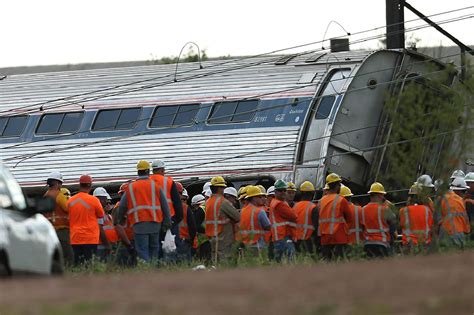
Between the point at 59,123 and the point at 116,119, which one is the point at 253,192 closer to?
the point at 116,119

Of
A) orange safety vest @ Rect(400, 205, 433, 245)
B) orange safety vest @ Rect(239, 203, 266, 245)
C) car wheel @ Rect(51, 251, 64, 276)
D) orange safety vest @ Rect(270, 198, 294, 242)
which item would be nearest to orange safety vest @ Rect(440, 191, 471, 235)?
orange safety vest @ Rect(400, 205, 433, 245)

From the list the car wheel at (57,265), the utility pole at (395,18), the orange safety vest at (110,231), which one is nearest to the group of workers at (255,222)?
the orange safety vest at (110,231)

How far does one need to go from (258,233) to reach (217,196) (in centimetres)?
147

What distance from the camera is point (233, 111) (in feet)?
103

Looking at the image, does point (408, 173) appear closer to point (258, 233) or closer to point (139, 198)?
point (258, 233)

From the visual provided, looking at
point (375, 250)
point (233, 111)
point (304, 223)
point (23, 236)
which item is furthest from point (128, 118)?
point (23, 236)

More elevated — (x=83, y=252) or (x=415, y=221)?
(x=415, y=221)

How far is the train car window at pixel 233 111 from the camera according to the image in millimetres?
31188

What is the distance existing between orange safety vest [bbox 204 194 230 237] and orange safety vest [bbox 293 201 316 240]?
1111 millimetres

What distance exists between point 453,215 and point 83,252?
5768mm

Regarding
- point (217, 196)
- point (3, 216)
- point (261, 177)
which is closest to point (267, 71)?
point (261, 177)

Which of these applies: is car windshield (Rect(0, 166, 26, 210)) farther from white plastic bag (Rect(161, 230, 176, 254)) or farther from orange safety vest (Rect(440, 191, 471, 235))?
orange safety vest (Rect(440, 191, 471, 235))

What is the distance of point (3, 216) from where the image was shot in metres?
13.6

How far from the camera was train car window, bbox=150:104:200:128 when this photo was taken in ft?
105
